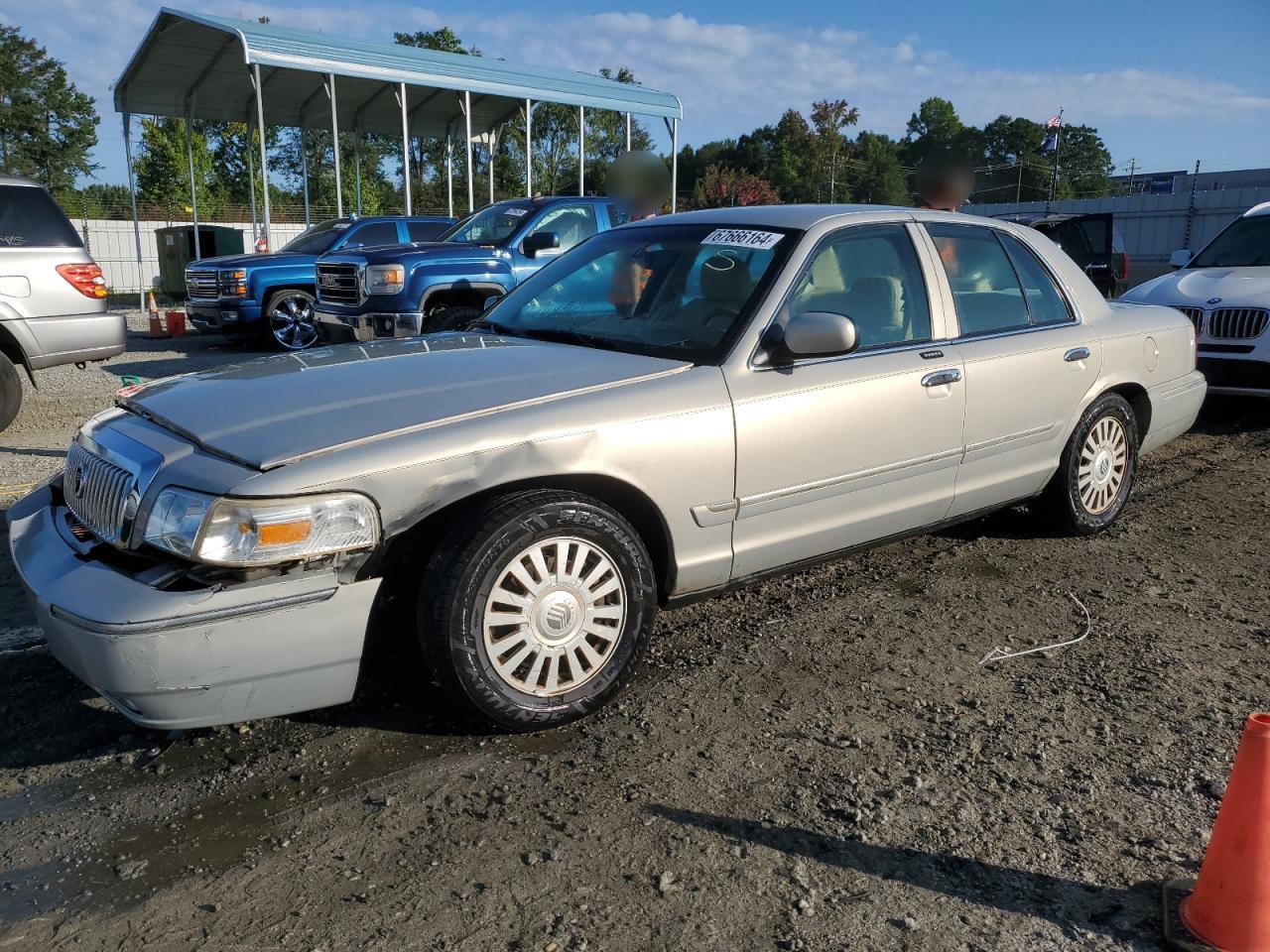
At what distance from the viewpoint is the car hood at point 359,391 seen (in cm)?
288

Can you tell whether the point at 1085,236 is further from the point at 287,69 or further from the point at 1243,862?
the point at 287,69

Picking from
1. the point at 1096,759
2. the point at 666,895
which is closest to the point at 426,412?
the point at 666,895

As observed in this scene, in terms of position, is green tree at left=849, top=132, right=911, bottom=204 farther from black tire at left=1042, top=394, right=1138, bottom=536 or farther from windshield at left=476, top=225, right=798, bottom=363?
windshield at left=476, top=225, right=798, bottom=363

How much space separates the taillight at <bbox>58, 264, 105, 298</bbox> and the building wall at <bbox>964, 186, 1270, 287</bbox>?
20.9 m

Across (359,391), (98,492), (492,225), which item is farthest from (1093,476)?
(492,225)

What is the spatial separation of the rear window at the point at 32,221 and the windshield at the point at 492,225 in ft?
13.3

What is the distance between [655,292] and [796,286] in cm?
61

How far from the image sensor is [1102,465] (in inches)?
201

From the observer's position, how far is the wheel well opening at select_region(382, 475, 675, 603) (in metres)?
2.97

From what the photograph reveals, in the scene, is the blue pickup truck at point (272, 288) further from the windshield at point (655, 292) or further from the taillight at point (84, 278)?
the windshield at point (655, 292)

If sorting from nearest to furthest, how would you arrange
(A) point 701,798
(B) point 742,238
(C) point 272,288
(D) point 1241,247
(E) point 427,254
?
1. (A) point 701,798
2. (B) point 742,238
3. (D) point 1241,247
4. (E) point 427,254
5. (C) point 272,288

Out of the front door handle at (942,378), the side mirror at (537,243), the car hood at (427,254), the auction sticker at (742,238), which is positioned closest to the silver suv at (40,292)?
the car hood at (427,254)

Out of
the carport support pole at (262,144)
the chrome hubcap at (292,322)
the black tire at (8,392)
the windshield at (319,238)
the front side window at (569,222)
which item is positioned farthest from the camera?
the carport support pole at (262,144)

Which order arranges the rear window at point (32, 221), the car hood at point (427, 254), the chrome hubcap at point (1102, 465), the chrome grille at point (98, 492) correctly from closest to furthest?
1. the chrome grille at point (98, 492)
2. the chrome hubcap at point (1102, 465)
3. the rear window at point (32, 221)
4. the car hood at point (427, 254)
